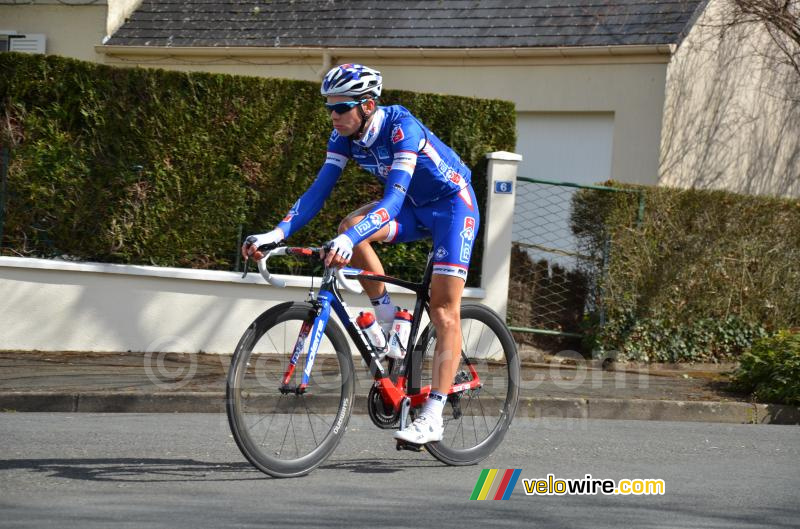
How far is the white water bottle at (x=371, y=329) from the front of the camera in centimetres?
583

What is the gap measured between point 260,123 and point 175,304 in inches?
76.6

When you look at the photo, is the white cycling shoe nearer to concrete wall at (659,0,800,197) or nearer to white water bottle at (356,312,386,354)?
white water bottle at (356,312,386,354)

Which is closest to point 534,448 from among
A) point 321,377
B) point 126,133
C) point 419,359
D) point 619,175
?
point 419,359

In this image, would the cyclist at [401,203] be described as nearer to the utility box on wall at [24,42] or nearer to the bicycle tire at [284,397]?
the bicycle tire at [284,397]

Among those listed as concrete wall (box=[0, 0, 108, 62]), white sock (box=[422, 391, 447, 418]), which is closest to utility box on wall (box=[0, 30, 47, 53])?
concrete wall (box=[0, 0, 108, 62])

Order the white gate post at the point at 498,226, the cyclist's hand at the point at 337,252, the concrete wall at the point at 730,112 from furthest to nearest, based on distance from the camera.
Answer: the concrete wall at the point at 730,112
the white gate post at the point at 498,226
the cyclist's hand at the point at 337,252

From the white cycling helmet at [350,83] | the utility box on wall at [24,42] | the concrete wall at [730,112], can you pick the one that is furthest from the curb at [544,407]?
the utility box on wall at [24,42]

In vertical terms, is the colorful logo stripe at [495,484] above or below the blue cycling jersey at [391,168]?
below

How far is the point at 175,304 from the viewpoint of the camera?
34.6 feet

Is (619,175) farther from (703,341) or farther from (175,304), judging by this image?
(175,304)

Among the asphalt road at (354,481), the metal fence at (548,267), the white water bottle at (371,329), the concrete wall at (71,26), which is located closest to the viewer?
the asphalt road at (354,481)

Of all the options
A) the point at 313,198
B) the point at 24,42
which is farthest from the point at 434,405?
the point at 24,42

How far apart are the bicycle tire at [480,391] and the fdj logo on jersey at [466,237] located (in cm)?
43

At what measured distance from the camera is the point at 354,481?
559 cm
